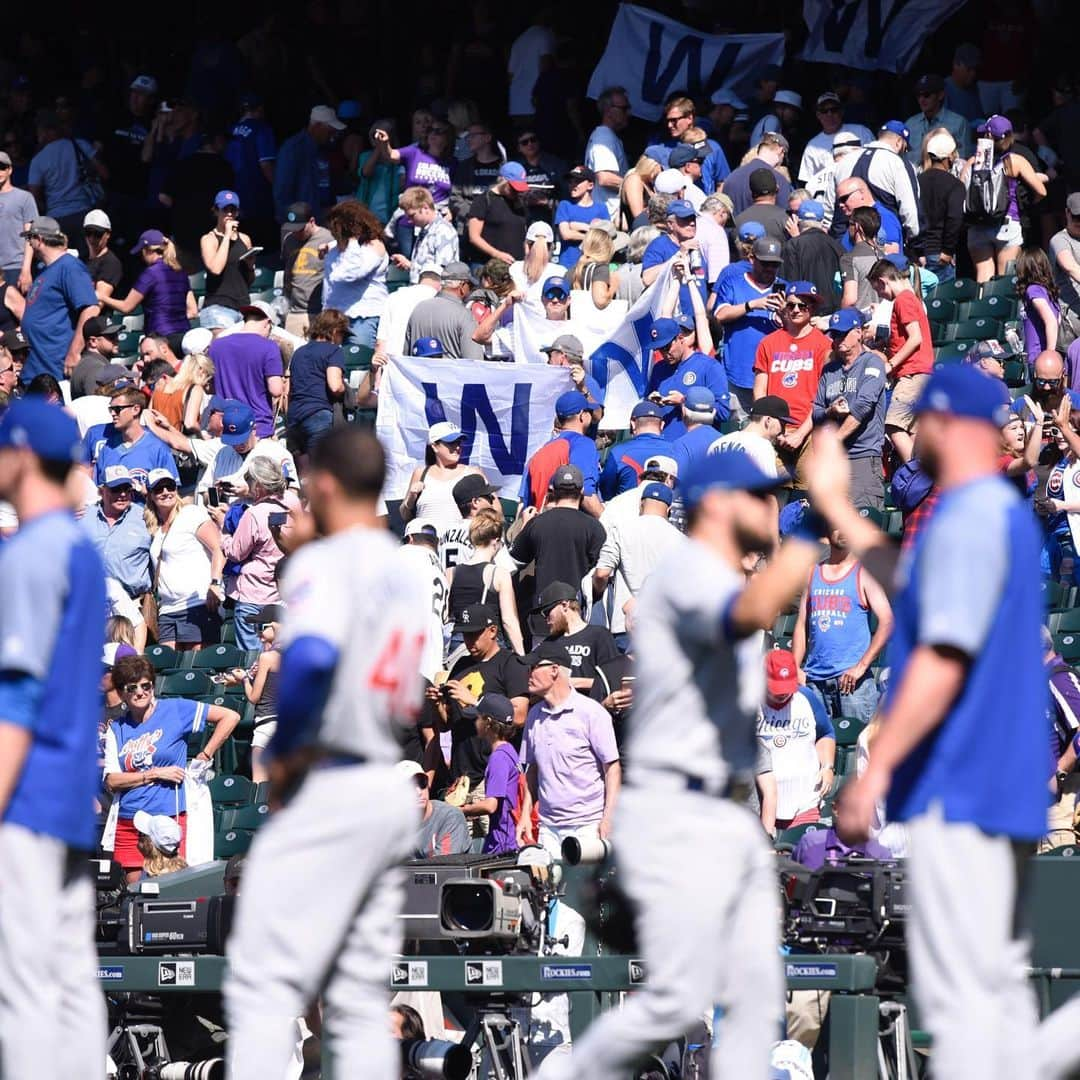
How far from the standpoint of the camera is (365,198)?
58.6 feet

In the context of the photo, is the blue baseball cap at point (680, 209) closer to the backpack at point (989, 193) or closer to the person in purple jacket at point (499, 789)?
the backpack at point (989, 193)

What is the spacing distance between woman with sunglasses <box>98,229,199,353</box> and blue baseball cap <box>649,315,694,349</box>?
15.5 feet

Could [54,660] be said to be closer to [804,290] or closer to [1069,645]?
[1069,645]

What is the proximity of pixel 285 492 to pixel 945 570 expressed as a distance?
9099 millimetres

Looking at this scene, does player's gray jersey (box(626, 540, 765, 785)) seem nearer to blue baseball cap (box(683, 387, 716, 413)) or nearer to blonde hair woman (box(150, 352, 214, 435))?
blue baseball cap (box(683, 387, 716, 413))

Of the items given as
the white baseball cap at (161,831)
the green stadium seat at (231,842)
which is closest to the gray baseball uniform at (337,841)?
the white baseball cap at (161,831)

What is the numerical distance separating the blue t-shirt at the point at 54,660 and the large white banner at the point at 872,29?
1317 cm

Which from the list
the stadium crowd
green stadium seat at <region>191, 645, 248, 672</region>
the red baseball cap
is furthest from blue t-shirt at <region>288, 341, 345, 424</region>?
the red baseball cap

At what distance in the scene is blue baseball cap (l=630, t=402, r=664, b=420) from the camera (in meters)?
12.9

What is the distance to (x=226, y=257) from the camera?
17047mm

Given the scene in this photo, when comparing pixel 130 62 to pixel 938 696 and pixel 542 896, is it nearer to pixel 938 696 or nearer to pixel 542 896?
pixel 542 896

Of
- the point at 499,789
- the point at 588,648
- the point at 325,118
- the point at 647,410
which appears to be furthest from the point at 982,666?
the point at 325,118

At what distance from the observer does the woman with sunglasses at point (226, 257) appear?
55.9ft

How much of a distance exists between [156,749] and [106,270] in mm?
7026
